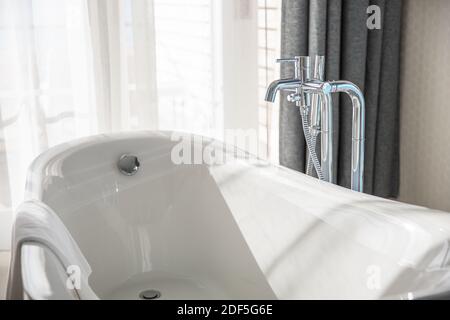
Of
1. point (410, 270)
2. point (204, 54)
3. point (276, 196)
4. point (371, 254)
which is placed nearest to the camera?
point (410, 270)

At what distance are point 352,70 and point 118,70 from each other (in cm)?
88

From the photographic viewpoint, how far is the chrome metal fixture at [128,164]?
6.70ft

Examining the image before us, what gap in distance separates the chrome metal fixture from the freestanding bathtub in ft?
0.06

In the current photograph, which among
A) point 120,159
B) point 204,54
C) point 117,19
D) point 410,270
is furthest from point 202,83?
point 410,270

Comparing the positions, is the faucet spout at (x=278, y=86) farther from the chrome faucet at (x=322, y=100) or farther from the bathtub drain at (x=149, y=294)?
the bathtub drain at (x=149, y=294)

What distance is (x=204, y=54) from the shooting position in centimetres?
242

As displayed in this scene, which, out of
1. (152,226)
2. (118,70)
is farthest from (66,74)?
(152,226)

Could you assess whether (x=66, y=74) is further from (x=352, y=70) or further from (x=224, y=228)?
(x=352, y=70)

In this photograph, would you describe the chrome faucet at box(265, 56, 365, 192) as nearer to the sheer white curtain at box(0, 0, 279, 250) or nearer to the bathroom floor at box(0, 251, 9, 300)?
the sheer white curtain at box(0, 0, 279, 250)

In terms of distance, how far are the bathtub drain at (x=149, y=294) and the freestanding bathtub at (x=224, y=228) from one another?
1 centimetres

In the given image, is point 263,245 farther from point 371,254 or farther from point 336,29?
point 336,29

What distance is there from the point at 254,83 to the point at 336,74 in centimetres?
34

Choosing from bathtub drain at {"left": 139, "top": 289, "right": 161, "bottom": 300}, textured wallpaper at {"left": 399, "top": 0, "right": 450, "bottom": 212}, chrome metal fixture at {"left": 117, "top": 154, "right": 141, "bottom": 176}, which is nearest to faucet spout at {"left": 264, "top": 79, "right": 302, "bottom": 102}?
chrome metal fixture at {"left": 117, "top": 154, "right": 141, "bottom": 176}

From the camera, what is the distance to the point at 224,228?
1.96 meters
